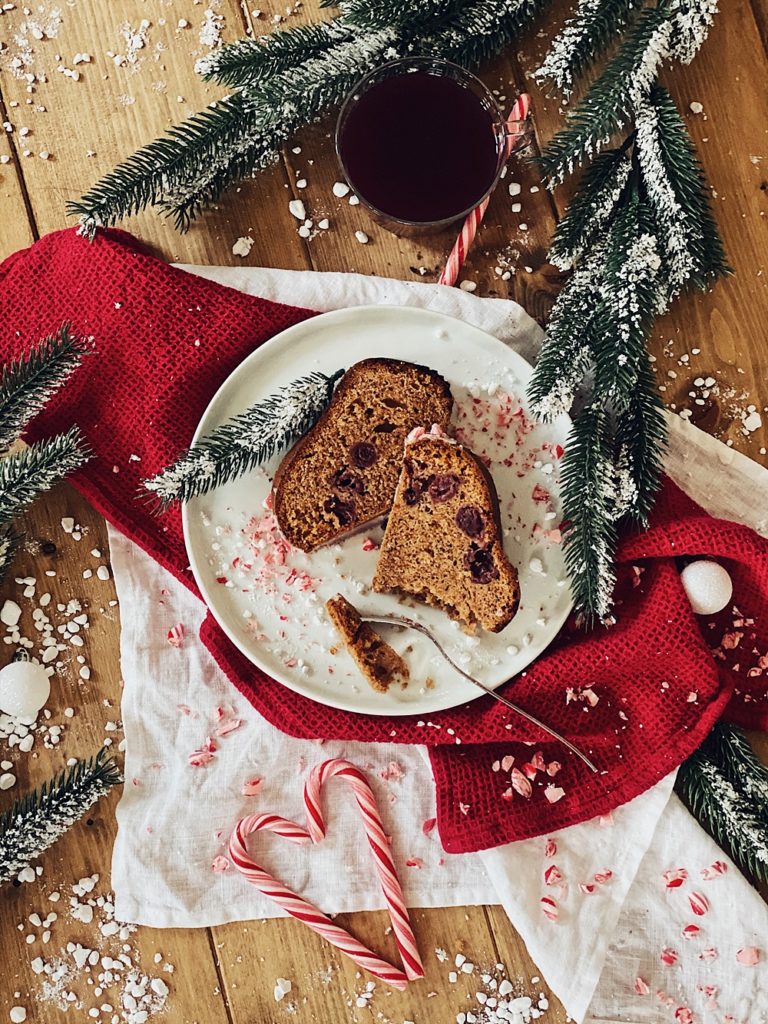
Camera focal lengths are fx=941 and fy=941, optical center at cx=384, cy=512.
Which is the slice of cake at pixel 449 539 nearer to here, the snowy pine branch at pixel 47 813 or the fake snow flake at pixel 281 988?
the snowy pine branch at pixel 47 813

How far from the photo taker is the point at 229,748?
179 centimetres

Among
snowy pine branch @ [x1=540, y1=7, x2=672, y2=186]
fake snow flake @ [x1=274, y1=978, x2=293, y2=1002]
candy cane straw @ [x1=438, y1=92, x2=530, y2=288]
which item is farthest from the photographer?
fake snow flake @ [x1=274, y1=978, x2=293, y2=1002]

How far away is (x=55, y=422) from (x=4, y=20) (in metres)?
0.78

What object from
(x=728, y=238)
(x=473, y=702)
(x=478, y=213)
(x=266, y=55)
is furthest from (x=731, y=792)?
(x=266, y=55)

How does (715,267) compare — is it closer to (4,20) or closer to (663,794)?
(663,794)

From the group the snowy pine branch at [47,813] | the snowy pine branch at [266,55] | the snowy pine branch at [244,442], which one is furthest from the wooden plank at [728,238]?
the snowy pine branch at [47,813]

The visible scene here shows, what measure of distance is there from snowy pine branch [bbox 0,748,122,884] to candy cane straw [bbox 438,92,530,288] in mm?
1120

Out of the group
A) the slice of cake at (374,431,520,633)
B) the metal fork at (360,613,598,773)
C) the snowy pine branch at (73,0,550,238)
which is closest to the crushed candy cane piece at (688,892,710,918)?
the metal fork at (360,613,598,773)

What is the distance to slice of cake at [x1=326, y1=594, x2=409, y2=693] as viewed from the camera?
5.50ft

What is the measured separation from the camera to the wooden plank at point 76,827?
5.83 feet

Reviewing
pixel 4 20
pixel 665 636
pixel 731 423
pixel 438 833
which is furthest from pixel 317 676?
pixel 4 20

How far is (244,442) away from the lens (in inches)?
62.7

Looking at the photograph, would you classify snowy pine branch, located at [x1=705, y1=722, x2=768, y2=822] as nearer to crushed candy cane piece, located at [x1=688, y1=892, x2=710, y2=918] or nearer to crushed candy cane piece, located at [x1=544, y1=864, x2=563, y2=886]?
crushed candy cane piece, located at [x1=688, y1=892, x2=710, y2=918]

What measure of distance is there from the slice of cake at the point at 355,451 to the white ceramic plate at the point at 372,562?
0.06m
